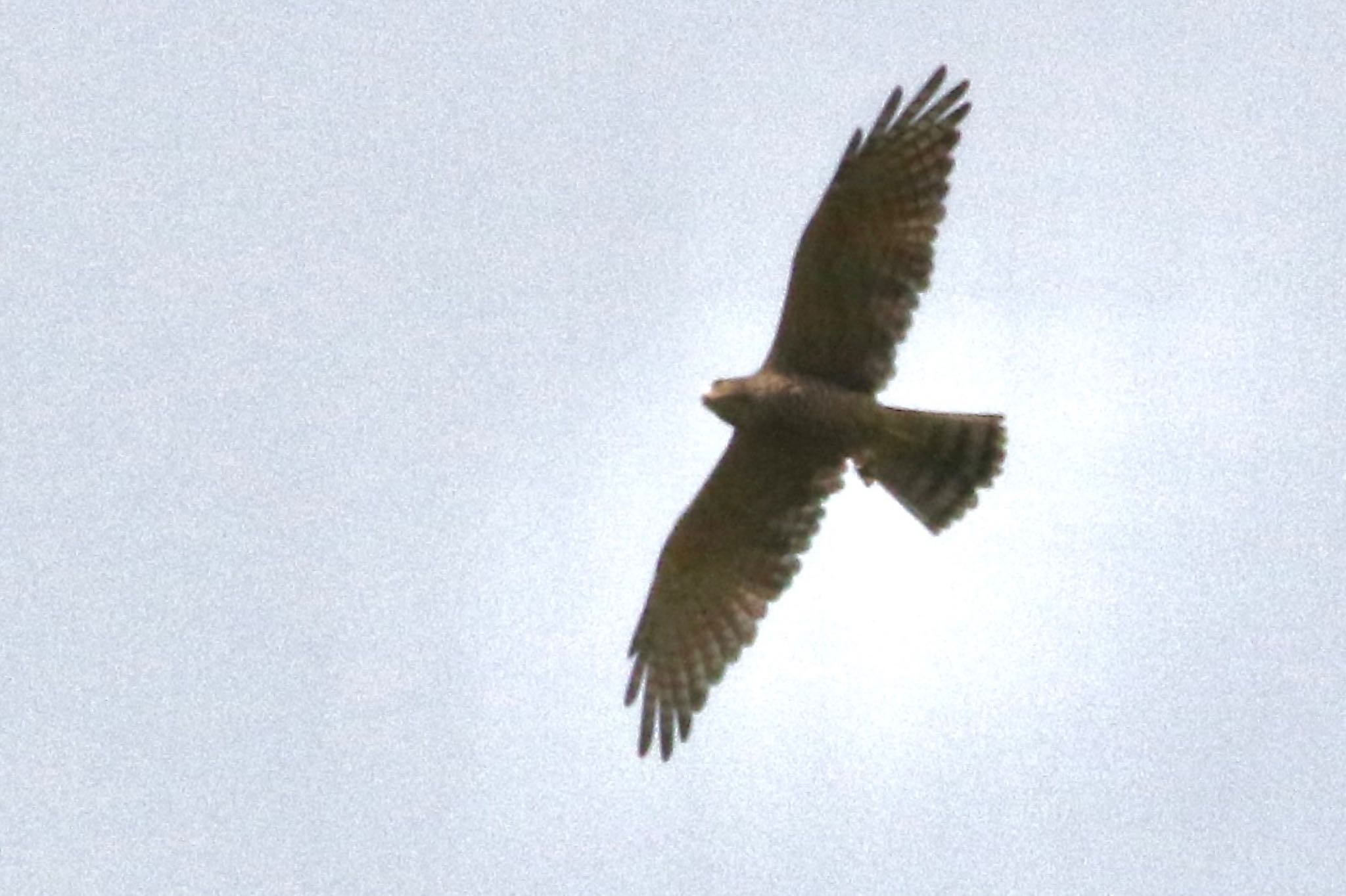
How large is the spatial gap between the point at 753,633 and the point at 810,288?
219 cm

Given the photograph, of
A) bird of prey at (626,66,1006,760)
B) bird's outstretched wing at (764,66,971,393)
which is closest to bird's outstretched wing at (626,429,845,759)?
bird of prey at (626,66,1006,760)

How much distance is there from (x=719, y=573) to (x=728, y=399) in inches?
49.7

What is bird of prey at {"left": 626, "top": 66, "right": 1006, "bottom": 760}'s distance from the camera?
18109mm

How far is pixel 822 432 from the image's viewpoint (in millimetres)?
18359

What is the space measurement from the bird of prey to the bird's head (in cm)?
1

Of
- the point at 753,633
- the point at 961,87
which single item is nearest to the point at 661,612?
the point at 753,633

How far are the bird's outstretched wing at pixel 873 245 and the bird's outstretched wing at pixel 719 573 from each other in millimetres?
699

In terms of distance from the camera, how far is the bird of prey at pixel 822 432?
18109mm

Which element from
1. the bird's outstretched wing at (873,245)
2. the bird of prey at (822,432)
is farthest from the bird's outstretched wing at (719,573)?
the bird's outstretched wing at (873,245)

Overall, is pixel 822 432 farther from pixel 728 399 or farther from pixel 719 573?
pixel 719 573

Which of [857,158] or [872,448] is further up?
[857,158]

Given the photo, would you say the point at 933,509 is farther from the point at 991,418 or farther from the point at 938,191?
the point at 938,191

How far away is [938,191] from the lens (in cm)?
1819

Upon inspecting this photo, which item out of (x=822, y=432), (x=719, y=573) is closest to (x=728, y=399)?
(x=822, y=432)
